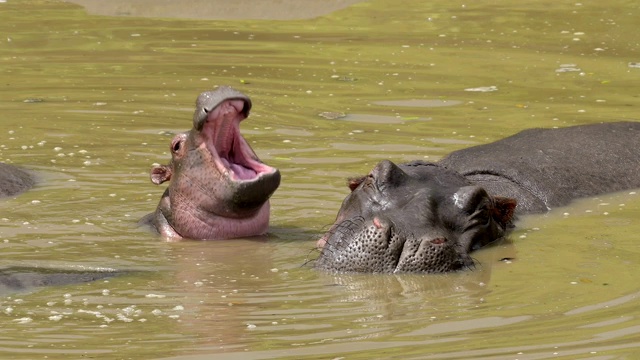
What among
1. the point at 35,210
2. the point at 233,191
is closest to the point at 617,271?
the point at 233,191

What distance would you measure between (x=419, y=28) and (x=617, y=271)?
10.2m

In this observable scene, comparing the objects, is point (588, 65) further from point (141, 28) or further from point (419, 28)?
point (141, 28)

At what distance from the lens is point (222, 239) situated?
9586mm

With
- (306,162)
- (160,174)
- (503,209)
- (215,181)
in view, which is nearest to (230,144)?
(215,181)

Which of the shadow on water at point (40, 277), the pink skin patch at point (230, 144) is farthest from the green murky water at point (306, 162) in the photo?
the pink skin patch at point (230, 144)

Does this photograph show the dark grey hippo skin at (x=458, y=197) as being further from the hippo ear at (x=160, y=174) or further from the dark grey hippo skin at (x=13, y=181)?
the dark grey hippo skin at (x=13, y=181)

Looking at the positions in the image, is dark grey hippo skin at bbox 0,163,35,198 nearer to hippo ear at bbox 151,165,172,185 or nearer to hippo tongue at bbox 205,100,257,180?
hippo ear at bbox 151,165,172,185

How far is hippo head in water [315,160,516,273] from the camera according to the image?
841cm

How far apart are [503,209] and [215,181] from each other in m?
1.87

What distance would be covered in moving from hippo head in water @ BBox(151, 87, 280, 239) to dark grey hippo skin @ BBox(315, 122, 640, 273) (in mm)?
622

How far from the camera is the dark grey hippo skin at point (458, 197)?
27.6 feet

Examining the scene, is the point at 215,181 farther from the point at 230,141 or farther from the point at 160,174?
the point at 160,174

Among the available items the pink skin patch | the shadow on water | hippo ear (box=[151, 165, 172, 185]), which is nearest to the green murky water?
the shadow on water

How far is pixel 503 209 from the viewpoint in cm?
940
